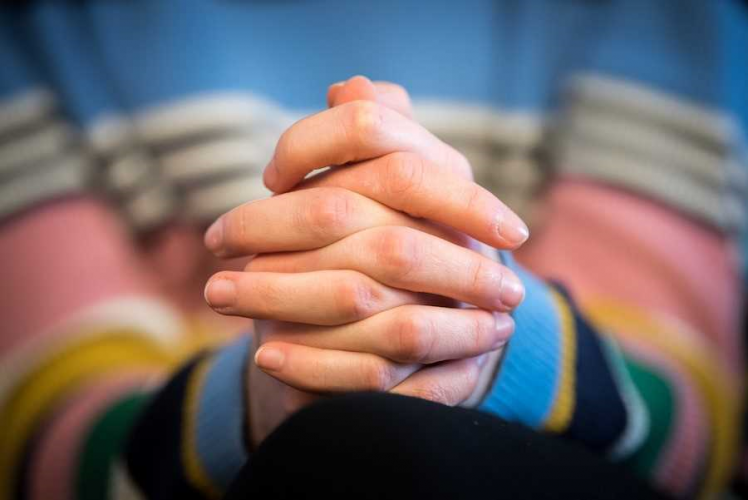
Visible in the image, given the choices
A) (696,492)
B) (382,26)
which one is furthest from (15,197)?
(696,492)

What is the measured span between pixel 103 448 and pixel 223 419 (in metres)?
0.19

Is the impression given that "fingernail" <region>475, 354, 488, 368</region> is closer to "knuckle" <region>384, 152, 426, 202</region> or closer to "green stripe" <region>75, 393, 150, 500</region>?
"knuckle" <region>384, 152, 426, 202</region>

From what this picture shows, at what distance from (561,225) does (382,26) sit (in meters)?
0.28

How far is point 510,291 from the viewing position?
0.88 feet

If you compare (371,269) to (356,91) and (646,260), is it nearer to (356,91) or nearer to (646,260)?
(356,91)

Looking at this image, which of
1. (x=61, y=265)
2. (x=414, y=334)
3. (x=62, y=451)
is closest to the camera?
(x=414, y=334)

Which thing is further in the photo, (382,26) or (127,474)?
(382,26)

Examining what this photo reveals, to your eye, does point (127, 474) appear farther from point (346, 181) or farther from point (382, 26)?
point (382, 26)

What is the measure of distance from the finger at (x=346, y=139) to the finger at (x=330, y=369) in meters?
0.09

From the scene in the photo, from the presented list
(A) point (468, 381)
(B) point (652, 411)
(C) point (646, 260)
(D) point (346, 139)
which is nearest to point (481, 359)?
(A) point (468, 381)

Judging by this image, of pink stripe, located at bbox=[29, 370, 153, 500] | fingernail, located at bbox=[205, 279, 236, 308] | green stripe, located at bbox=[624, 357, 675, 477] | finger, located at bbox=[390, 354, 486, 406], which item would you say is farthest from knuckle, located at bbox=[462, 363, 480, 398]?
pink stripe, located at bbox=[29, 370, 153, 500]

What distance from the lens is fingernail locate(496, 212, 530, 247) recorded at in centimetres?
27

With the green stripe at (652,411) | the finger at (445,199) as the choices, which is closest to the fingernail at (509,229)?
the finger at (445,199)

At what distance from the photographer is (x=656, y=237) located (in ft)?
1.95
